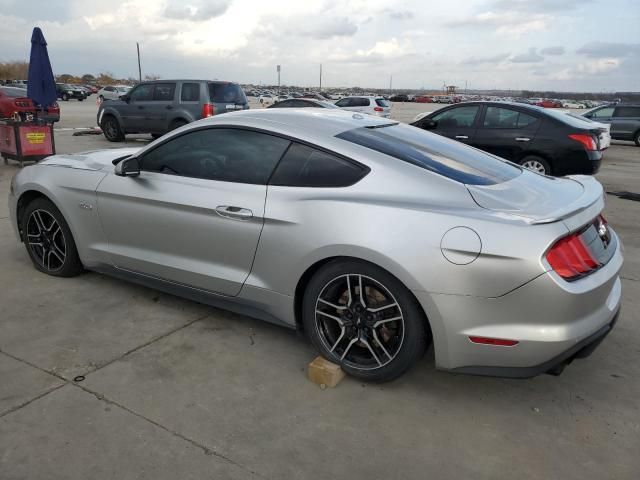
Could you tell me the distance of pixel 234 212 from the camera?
3174 millimetres

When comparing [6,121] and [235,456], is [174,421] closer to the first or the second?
[235,456]

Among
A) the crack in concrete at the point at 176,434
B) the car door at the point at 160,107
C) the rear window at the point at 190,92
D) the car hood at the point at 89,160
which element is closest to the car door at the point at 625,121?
the rear window at the point at 190,92

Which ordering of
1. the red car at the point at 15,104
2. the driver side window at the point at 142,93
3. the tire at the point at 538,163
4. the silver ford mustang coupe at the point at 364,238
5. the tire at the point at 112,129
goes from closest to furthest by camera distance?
the silver ford mustang coupe at the point at 364,238 → the tire at the point at 538,163 → the driver side window at the point at 142,93 → the tire at the point at 112,129 → the red car at the point at 15,104

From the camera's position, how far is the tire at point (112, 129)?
14578mm

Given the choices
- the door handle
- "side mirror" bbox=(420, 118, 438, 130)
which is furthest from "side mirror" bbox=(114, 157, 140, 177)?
"side mirror" bbox=(420, 118, 438, 130)

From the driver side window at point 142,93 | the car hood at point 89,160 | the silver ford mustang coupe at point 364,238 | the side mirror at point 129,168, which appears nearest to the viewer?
the silver ford mustang coupe at point 364,238

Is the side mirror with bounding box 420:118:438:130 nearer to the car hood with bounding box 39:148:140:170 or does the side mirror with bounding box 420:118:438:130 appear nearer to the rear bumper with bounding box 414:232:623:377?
the car hood with bounding box 39:148:140:170

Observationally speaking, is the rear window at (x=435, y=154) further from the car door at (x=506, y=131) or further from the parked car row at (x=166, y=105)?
the parked car row at (x=166, y=105)

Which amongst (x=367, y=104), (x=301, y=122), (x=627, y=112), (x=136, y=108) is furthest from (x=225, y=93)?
(x=627, y=112)

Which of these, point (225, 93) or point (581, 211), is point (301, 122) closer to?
point (581, 211)

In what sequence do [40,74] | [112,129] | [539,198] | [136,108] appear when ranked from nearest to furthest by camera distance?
1. [539,198]
2. [40,74]
3. [136,108]
4. [112,129]

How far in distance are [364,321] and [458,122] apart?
750cm

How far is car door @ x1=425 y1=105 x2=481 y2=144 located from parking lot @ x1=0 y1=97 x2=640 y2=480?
604 centimetres

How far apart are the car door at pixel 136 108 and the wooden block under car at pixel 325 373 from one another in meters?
12.5
